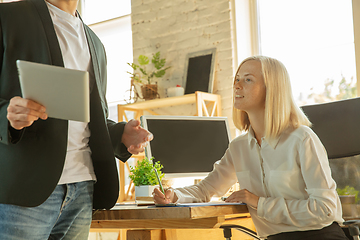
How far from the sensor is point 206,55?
10.7ft

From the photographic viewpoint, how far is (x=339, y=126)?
1.98m

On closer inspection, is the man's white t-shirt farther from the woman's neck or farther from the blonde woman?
the blonde woman

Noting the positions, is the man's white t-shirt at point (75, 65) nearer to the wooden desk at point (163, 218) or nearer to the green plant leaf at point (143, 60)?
the wooden desk at point (163, 218)

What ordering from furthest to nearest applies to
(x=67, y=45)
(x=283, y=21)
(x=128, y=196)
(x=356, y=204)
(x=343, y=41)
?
(x=128, y=196)
(x=283, y=21)
(x=343, y=41)
(x=356, y=204)
(x=67, y=45)

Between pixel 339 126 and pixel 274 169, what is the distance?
67 centimetres

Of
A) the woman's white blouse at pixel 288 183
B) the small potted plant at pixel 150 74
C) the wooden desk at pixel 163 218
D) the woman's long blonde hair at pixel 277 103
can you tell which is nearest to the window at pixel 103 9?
the small potted plant at pixel 150 74

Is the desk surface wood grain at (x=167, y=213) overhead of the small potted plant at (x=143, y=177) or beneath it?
beneath

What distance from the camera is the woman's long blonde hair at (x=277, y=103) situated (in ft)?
5.05

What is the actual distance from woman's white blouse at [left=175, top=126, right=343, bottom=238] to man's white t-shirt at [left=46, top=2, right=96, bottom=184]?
0.59m

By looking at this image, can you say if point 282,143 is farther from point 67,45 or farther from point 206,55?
point 206,55

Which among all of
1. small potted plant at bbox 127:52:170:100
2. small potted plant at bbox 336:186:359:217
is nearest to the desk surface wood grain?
small potted plant at bbox 336:186:359:217

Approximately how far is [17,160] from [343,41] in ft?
8.49

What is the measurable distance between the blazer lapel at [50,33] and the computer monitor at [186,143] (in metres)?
1.17

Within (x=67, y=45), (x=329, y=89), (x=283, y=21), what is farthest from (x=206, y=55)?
(x=67, y=45)
